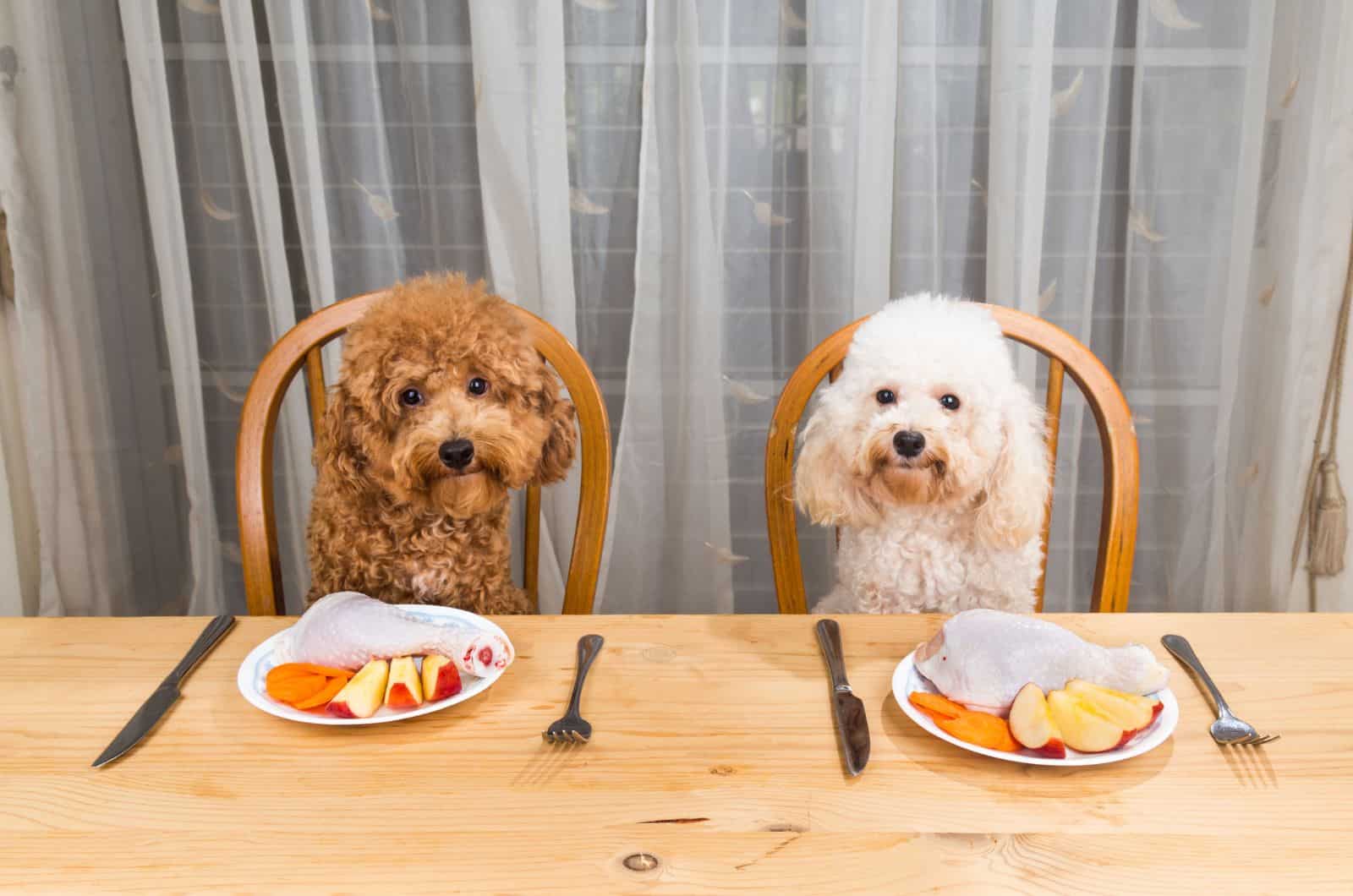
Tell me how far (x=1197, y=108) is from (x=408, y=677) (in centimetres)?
172

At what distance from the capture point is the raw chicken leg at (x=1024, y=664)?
31.5 inches

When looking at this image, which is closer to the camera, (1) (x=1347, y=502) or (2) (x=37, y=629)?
(2) (x=37, y=629)

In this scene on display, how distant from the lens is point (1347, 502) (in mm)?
1796

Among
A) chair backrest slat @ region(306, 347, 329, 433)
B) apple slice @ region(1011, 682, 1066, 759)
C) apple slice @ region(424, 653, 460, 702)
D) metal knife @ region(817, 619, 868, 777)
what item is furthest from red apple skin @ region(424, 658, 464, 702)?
chair backrest slat @ region(306, 347, 329, 433)

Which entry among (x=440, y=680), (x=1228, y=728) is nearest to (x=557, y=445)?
(x=440, y=680)

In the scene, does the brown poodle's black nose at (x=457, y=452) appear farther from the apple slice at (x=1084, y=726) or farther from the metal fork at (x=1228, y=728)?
the metal fork at (x=1228, y=728)

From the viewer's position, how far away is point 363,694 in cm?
82

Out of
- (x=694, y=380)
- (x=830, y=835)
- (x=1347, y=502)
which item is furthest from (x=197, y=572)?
(x=1347, y=502)

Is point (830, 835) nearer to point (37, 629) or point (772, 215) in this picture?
point (37, 629)

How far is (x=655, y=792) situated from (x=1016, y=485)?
673 mm

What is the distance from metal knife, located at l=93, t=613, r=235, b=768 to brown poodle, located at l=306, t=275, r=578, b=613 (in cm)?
20

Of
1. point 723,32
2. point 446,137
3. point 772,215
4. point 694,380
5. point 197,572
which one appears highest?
point 723,32

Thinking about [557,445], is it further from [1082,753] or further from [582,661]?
[1082,753]

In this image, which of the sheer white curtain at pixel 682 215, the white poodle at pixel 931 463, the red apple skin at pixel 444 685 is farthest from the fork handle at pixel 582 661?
the sheer white curtain at pixel 682 215
